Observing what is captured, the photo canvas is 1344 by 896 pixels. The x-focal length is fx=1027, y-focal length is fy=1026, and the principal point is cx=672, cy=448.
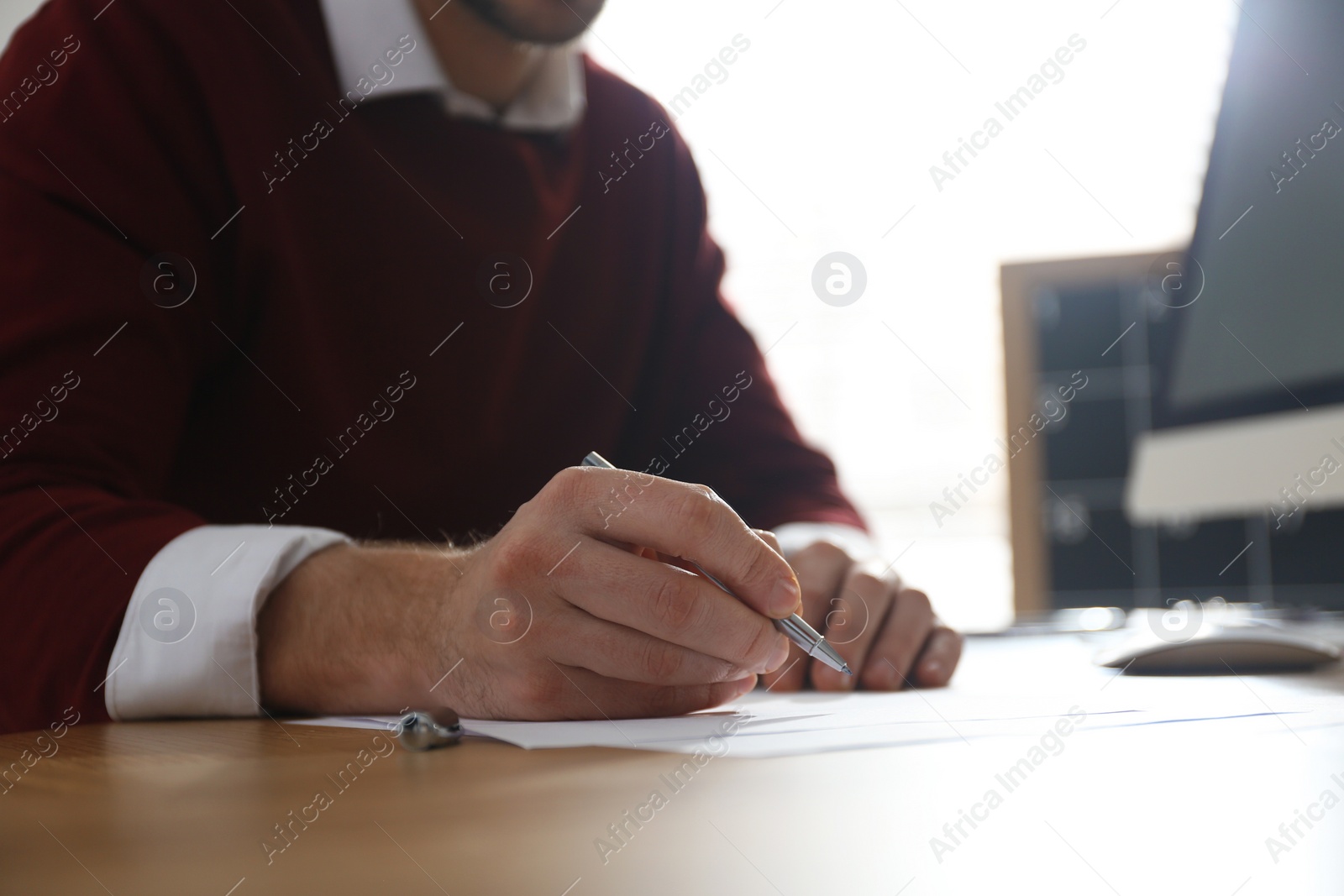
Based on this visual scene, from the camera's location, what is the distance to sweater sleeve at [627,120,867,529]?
4.34ft

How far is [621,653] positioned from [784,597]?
0.10m

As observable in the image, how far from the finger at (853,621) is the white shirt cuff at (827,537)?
1.8 inches

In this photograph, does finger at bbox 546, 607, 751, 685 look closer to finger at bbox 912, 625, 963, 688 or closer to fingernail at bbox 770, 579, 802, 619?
fingernail at bbox 770, 579, 802, 619

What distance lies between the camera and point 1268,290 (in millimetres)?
1189

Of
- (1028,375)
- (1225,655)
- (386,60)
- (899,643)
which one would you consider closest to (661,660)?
(899,643)

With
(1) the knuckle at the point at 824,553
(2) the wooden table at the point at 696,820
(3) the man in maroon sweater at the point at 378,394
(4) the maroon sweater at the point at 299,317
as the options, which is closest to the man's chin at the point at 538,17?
(3) the man in maroon sweater at the point at 378,394

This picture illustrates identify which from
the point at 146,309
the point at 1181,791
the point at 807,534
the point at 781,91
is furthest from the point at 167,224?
the point at 781,91

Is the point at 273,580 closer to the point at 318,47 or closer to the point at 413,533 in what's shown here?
the point at 413,533

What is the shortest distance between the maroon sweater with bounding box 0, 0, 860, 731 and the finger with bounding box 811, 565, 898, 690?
36cm

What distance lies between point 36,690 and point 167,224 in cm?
46

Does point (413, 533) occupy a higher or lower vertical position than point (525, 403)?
lower

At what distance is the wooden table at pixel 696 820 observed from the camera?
28cm

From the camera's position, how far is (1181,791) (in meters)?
0.37

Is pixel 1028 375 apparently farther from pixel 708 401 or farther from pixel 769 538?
pixel 769 538
